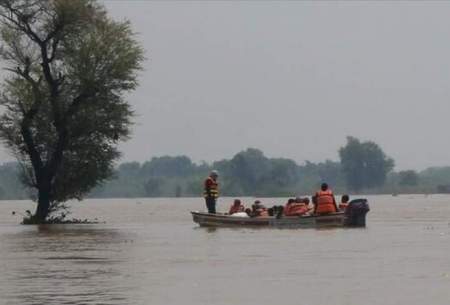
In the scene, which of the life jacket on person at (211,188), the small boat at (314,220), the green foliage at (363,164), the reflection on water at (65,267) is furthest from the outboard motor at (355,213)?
the green foliage at (363,164)

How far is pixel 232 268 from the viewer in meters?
26.2

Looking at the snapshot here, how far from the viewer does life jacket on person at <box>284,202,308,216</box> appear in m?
45.0

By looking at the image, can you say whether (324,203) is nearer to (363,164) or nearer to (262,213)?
(262,213)

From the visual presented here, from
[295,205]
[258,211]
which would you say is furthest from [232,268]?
[258,211]

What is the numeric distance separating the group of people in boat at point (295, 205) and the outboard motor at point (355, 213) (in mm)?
455

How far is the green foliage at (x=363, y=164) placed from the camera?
18400 cm

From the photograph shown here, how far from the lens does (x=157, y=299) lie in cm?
2048

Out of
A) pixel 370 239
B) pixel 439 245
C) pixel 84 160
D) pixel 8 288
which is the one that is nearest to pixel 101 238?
pixel 370 239

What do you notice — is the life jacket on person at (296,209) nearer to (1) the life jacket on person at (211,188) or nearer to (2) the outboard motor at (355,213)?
(2) the outboard motor at (355,213)

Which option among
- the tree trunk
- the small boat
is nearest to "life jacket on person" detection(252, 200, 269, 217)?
the small boat

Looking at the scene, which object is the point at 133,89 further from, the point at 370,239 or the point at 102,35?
the point at 370,239

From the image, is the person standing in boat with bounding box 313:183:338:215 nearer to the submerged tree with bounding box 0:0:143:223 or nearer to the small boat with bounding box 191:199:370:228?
the small boat with bounding box 191:199:370:228

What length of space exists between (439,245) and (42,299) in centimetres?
1497

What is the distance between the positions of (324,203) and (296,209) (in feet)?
3.96
